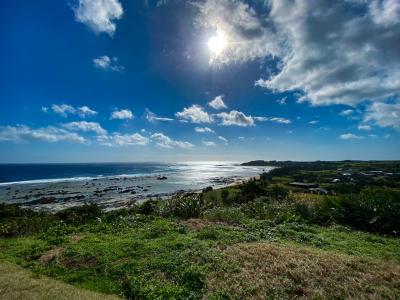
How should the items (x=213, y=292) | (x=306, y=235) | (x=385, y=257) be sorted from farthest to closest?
(x=306, y=235) < (x=385, y=257) < (x=213, y=292)

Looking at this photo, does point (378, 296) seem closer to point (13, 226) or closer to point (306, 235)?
point (306, 235)

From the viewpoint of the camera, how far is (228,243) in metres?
7.97

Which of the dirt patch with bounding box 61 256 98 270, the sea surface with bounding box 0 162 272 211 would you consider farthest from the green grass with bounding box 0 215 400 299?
the sea surface with bounding box 0 162 272 211

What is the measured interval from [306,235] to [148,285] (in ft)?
19.1

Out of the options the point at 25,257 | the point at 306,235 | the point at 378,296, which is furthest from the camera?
the point at 306,235

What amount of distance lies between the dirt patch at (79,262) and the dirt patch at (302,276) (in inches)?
132

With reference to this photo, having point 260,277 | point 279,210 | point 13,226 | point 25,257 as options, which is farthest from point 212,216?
point 13,226

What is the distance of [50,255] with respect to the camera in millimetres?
7676

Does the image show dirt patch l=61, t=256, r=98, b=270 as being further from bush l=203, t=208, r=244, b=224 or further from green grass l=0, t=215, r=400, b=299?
bush l=203, t=208, r=244, b=224

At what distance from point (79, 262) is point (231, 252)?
13.8 ft

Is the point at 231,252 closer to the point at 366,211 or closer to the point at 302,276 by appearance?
the point at 302,276

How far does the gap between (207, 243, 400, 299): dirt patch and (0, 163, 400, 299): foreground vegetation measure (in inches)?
0.9

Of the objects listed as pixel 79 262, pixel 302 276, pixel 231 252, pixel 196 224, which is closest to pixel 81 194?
pixel 196 224

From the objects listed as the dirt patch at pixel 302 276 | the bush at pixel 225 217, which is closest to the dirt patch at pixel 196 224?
the bush at pixel 225 217
